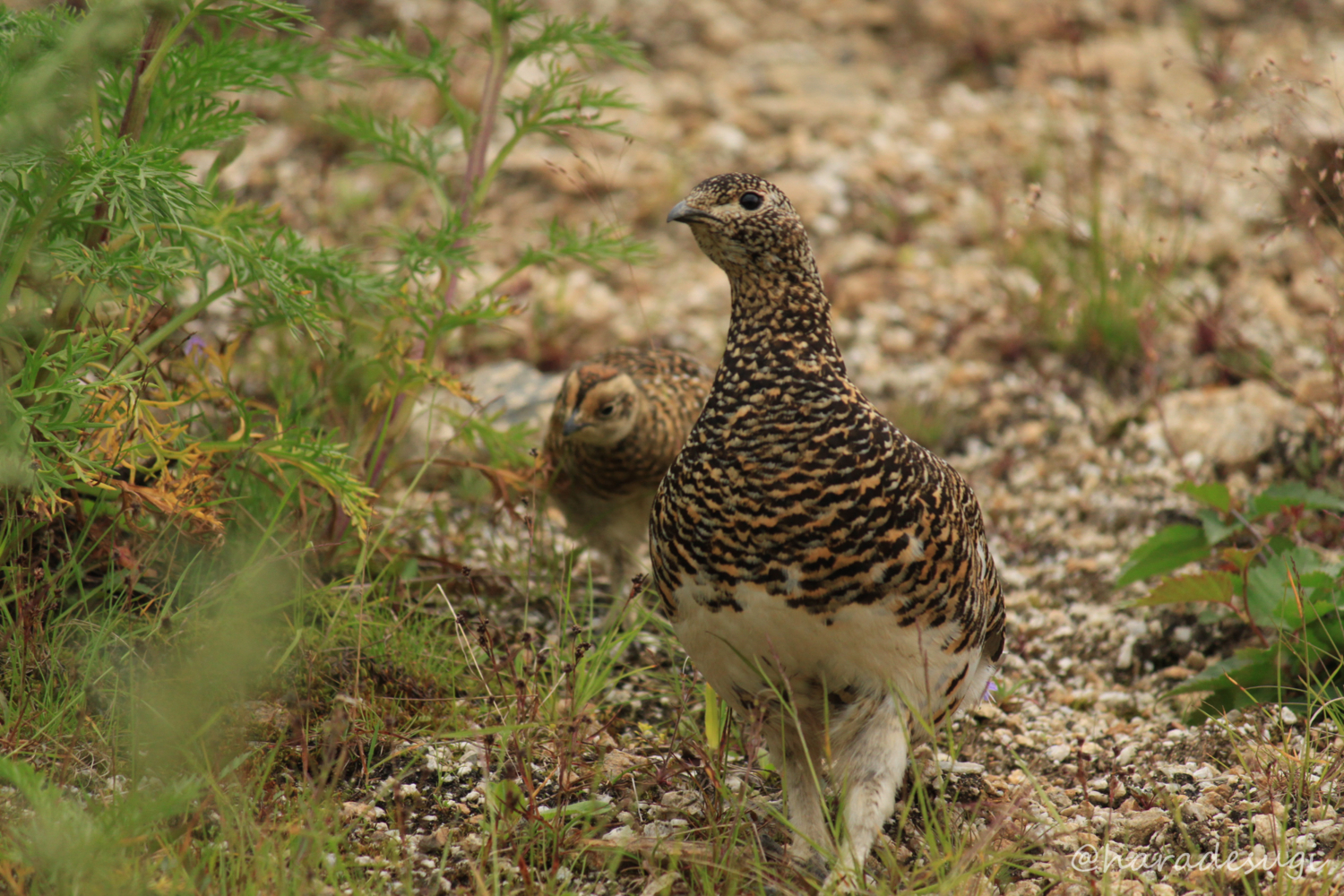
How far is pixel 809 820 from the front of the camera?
10.6 ft

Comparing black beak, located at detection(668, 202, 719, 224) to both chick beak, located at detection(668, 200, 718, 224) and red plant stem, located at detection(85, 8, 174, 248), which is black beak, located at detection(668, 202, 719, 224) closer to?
chick beak, located at detection(668, 200, 718, 224)

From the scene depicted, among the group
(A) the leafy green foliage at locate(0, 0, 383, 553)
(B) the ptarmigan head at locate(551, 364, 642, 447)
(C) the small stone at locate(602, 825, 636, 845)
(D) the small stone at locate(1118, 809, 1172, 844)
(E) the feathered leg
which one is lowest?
(C) the small stone at locate(602, 825, 636, 845)

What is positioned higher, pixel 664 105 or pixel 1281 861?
pixel 664 105

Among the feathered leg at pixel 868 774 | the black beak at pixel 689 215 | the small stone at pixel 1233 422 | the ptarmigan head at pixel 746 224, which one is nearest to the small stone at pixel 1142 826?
the feathered leg at pixel 868 774

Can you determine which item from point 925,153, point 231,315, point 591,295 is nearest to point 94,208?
point 231,315

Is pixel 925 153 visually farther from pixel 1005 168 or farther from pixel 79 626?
pixel 79 626

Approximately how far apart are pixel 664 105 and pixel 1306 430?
4.24 meters

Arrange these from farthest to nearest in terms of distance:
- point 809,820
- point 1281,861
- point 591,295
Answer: point 591,295, point 809,820, point 1281,861

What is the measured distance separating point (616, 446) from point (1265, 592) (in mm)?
2284

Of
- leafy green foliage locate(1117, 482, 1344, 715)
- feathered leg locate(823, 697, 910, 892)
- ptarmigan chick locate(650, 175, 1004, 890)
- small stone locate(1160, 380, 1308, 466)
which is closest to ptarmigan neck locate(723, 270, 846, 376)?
ptarmigan chick locate(650, 175, 1004, 890)

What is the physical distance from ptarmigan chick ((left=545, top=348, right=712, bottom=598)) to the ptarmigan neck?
1.48 m

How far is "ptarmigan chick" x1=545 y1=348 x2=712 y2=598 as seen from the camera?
15.3 ft

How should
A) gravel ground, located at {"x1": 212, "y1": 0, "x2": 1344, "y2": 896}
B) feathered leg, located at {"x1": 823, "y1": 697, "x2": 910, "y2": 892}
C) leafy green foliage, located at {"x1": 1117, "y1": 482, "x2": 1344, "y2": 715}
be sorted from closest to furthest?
feathered leg, located at {"x1": 823, "y1": 697, "x2": 910, "y2": 892} < gravel ground, located at {"x1": 212, "y1": 0, "x2": 1344, "y2": 896} < leafy green foliage, located at {"x1": 1117, "y1": 482, "x2": 1344, "y2": 715}

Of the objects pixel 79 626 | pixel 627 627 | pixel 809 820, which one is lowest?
pixel 627 627
